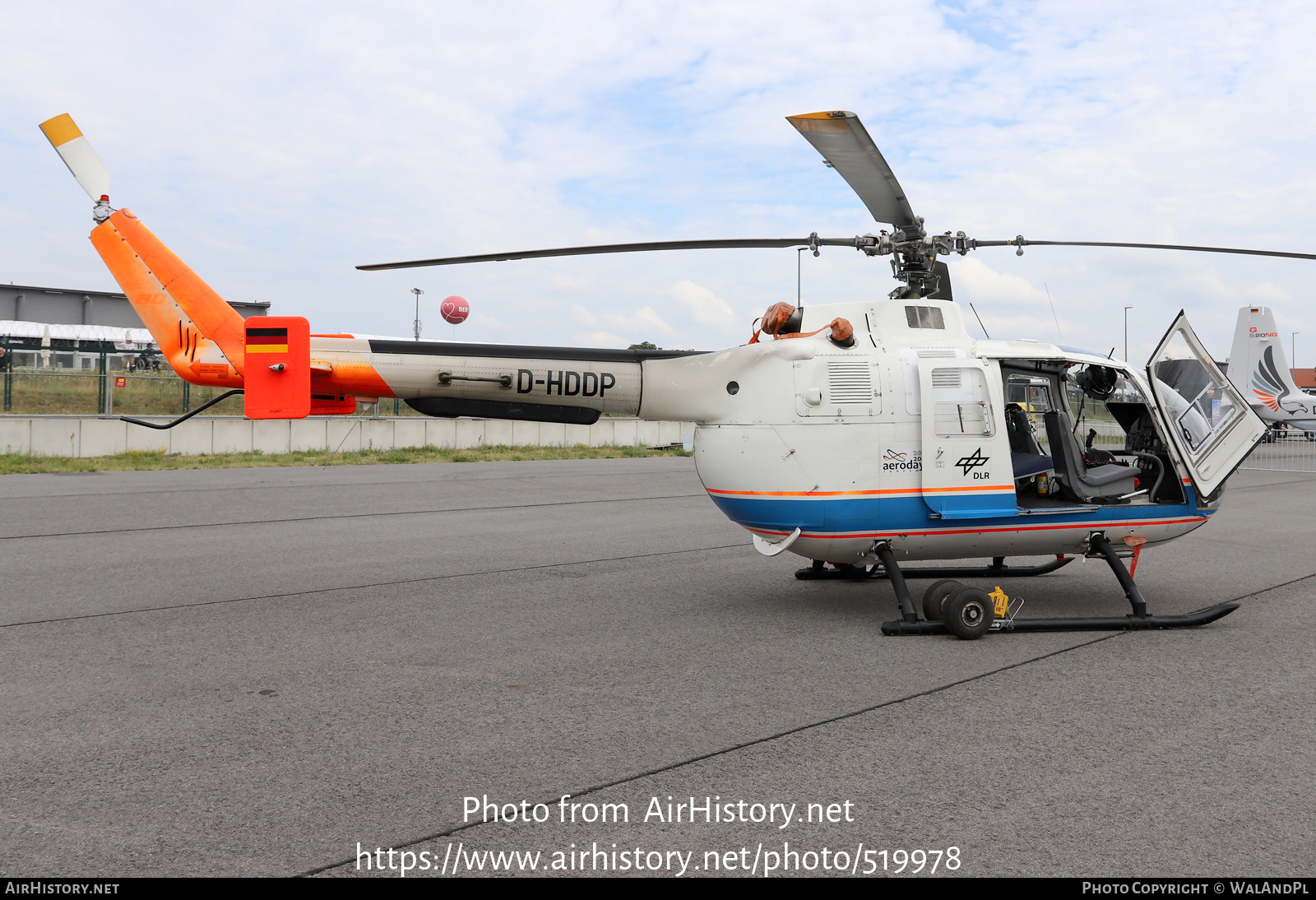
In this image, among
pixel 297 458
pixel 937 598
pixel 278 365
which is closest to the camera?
pixel 937 598

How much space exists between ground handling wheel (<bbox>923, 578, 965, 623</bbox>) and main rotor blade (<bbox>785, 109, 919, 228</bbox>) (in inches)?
110

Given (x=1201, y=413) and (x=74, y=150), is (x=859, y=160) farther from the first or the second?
(x=74, y=150)

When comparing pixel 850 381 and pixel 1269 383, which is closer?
pixel 850 381

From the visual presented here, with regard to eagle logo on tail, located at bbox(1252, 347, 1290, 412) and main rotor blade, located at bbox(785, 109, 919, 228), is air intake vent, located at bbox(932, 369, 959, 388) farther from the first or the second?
eagle logo on tail, located at bbox(1252, 347, 1290, 412)

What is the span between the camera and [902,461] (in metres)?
6.95

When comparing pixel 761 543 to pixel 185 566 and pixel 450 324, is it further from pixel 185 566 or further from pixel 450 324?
pixel 450 324

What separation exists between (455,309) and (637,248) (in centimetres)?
3258

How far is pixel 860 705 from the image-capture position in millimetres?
4941

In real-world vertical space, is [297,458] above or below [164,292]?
below

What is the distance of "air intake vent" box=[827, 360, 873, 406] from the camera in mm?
6965

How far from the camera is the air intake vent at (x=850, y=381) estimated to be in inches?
274

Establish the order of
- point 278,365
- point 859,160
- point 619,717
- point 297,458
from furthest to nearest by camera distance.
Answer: point 297,458
point 278,365
point 859,160
point 619,717

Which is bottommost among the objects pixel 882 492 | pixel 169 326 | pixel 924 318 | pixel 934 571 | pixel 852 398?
pixel 934 571

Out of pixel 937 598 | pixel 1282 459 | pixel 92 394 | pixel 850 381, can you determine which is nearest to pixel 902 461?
pixel 850 381
